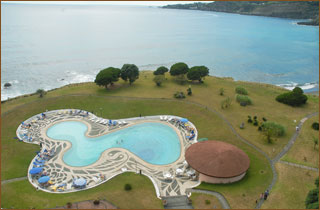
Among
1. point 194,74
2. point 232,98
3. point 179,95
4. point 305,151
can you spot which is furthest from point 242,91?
point 305,151

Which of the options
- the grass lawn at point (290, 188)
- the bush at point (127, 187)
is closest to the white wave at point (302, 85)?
the grass lawn at point (290, 188)

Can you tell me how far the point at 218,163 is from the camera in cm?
4006

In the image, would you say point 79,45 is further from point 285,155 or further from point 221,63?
point 285,155

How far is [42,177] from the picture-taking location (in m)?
40.0

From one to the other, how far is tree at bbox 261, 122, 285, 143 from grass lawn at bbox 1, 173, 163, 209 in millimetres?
27183

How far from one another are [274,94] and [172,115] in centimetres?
3746

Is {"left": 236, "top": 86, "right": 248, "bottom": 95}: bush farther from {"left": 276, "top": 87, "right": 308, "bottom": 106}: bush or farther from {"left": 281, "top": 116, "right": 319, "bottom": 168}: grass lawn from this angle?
{"left": 281, "top": 116, "right": 319, "bottom": 168}: grass lawn

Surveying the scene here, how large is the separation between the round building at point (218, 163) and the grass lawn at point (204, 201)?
3797 mm

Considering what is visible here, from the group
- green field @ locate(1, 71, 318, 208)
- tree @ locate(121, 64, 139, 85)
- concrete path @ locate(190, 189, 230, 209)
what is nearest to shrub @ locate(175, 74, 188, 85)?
green field @ locate(1, 71, 318, 208)

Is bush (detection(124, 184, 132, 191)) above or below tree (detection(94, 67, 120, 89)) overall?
below

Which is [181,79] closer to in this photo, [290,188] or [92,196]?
[290,188]

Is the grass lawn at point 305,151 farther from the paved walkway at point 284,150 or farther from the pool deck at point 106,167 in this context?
the pool deck at point 106,167

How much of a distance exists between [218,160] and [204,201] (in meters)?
7.82

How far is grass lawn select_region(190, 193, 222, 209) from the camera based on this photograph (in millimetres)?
34453
